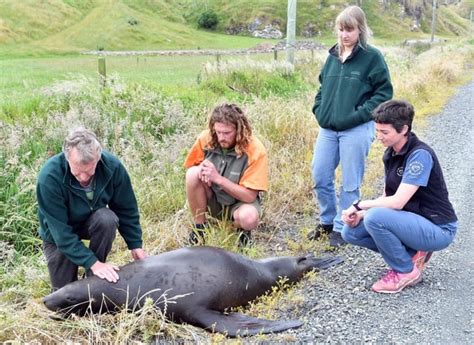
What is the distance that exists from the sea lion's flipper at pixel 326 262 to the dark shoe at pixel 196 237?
1029 mm

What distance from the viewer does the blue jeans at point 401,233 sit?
4652 millimetres

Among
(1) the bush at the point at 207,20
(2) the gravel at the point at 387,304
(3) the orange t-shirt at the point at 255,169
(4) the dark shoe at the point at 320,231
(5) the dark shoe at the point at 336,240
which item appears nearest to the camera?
(2) the gravel at the point at 387,304

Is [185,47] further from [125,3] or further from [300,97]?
[300,97]

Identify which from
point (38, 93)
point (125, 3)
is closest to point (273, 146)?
point (38, 93)

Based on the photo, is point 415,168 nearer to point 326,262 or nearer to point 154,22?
point 326,262

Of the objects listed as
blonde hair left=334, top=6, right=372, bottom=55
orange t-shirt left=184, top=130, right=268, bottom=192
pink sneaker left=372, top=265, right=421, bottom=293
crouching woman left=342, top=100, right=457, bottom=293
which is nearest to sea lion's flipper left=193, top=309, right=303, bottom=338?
pink sneaker left=372, top=265, right=421, bottom=293

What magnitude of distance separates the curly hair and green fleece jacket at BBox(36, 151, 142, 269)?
1.09 m

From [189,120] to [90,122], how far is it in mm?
1382

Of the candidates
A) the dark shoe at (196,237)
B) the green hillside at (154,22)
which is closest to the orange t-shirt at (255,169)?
the dark shoe at (196,237)

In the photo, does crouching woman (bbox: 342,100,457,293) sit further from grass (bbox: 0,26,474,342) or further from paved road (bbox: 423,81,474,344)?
A: grass (bbox: 0,26,474,342)

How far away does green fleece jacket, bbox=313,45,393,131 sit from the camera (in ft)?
17.9

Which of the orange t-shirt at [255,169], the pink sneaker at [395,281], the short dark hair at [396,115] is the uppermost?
the short dark hair at [396,115]

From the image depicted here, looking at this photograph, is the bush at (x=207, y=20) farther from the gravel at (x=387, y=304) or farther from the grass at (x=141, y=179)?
the gravel at (x=387, y=304)

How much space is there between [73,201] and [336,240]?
255cm
